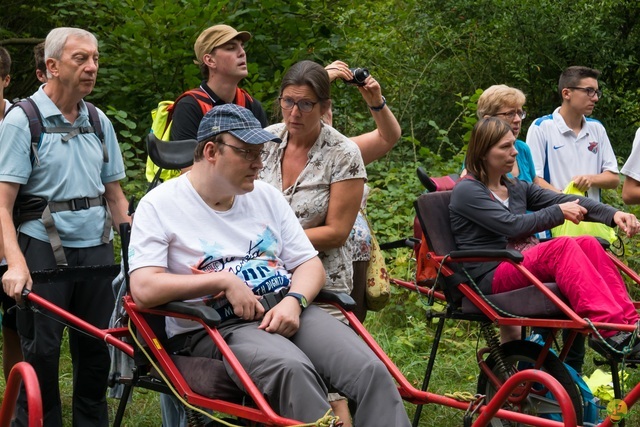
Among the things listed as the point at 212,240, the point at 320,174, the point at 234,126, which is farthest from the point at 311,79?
the point at 212,240

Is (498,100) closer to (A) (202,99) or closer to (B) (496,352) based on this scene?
(B) (496,352)

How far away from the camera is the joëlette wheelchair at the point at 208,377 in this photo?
3496mm

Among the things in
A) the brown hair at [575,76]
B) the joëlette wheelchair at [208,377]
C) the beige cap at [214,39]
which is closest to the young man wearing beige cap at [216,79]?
the beige cap at [214,39]

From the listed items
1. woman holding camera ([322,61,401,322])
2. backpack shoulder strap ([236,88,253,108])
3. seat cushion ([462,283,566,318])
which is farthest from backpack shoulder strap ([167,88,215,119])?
seat cushion ([462,283,566,318])

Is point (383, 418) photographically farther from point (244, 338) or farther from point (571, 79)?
point (571, 79)

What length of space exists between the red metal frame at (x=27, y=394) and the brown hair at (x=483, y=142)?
8.75ft

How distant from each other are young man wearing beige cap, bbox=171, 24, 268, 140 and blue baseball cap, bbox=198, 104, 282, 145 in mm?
1243

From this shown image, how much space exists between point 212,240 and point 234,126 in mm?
453

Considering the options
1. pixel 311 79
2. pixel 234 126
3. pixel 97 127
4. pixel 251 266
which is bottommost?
pixel 251 266

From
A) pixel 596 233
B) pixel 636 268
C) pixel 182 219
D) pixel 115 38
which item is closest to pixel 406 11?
pixel 115 38

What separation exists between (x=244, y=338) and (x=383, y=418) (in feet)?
1.94

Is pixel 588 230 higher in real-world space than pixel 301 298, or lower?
lower

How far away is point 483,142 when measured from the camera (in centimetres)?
538

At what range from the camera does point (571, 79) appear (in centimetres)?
697
